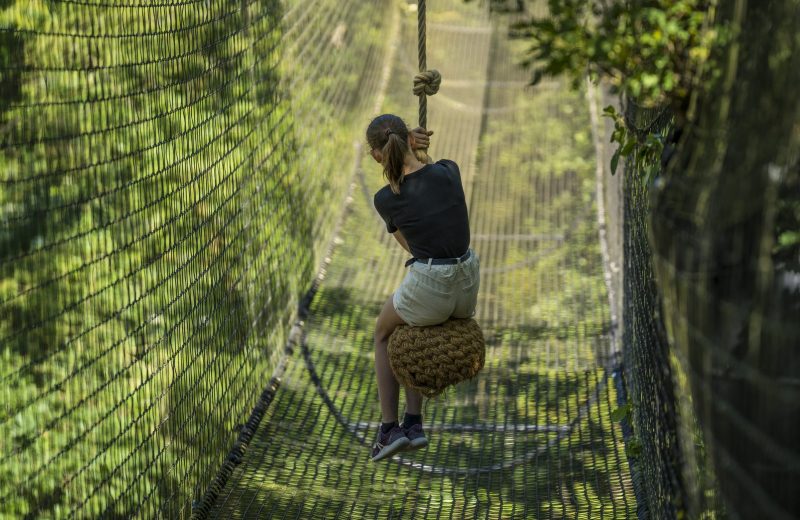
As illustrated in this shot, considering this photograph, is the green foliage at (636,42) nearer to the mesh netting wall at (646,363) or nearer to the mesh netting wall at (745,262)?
the mesh netting wall at (745,262)

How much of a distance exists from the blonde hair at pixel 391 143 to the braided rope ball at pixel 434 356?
0.38 m

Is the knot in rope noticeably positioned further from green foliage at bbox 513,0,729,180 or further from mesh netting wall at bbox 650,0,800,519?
mesh netting wall at bbox 650,0,800,519

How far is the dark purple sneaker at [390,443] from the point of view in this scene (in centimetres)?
313

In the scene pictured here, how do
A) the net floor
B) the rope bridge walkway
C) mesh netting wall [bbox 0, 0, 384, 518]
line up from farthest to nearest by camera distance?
1. the net floor
2. the rope bridge walkway
3. mesh netting wall [bbox 0, 0, 384, 518]

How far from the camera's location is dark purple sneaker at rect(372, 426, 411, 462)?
123 inches

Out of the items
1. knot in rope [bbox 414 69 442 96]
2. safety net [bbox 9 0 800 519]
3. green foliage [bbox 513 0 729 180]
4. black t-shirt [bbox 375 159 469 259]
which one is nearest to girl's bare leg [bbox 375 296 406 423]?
black t-shirt [bbox 375 159 469 259]

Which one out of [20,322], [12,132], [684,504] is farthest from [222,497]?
[684,504]

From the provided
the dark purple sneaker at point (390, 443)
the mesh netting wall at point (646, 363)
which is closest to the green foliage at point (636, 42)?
the mesh netting wall at point (646, 363)

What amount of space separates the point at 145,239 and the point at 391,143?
32.9 inches

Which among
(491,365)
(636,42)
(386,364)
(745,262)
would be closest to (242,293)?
(386,364)

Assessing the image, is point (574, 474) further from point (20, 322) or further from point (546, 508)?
point (20, 322)

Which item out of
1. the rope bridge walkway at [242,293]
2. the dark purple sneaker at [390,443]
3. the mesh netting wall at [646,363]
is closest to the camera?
the mesh netting wall at [646,363]

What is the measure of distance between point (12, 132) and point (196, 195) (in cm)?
79

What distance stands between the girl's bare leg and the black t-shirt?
20 centimetres
